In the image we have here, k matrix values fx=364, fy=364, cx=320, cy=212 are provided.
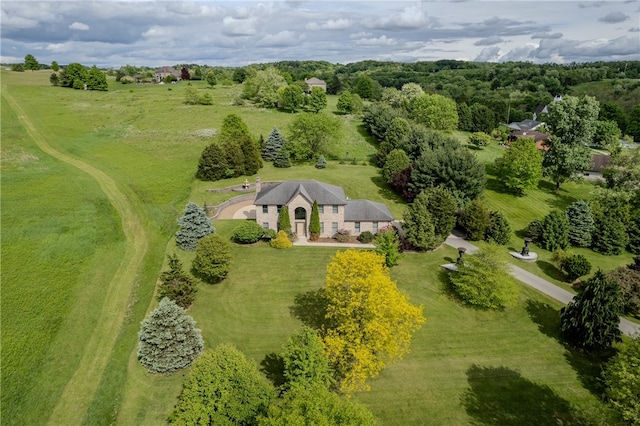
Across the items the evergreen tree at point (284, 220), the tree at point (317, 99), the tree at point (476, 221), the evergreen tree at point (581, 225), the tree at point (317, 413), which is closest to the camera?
the tree at point (317, 413)

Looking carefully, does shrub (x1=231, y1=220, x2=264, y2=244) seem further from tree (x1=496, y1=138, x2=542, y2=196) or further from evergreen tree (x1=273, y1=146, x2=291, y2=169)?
tree (x1=496, y1=138, x2=542, y2=196)

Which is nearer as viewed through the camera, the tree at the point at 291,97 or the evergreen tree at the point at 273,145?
the evergreen tree at the point at 273,145

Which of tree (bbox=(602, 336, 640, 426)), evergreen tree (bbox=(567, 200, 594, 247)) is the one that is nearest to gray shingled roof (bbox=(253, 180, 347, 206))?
tree (bbox=(602, 336, 640, 426))

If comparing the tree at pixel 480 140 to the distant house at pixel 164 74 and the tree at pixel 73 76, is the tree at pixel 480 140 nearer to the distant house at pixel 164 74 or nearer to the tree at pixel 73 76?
the tree at pixel 73 76

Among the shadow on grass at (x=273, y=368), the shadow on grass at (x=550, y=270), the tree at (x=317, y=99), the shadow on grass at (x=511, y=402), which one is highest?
the tree at (x=317, y=99)

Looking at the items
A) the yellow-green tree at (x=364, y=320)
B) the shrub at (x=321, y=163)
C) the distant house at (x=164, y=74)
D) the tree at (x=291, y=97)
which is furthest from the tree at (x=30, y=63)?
the yellow-green tree at (x=364, y=320)

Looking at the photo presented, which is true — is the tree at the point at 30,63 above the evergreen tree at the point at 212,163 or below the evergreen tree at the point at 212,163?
above
